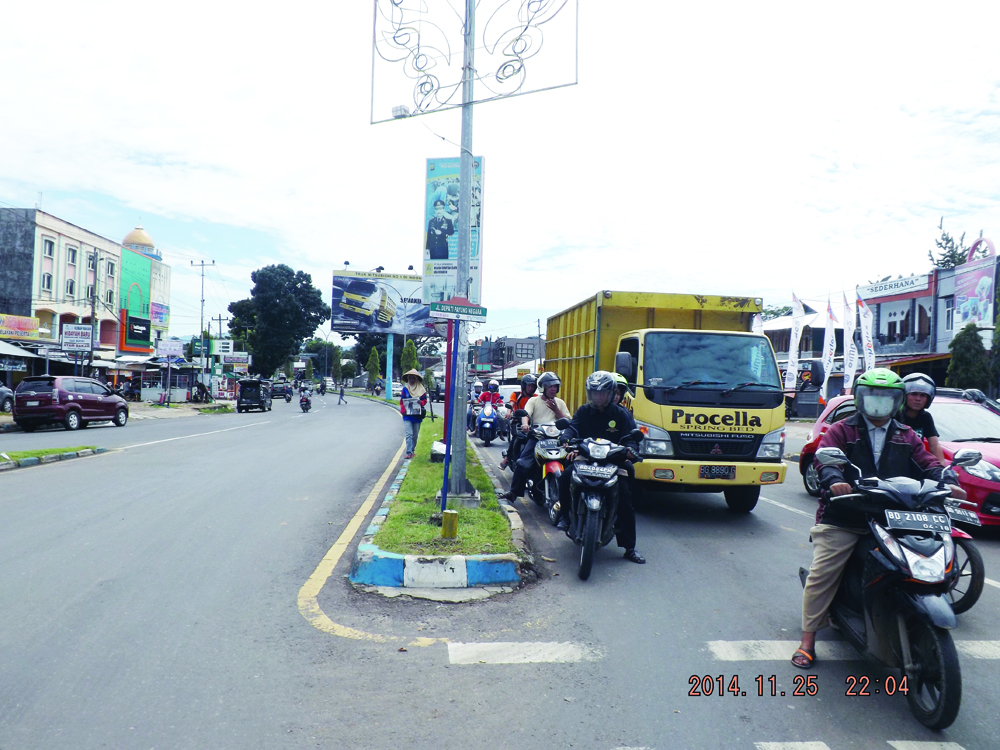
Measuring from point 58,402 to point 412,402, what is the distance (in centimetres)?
1451

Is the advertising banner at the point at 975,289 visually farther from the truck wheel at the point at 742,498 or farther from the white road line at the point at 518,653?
the white road line at the point at 518,653

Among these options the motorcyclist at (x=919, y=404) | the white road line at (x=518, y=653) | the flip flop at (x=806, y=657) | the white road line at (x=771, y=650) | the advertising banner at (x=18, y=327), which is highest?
the advertising banner at (x=18, y=327)

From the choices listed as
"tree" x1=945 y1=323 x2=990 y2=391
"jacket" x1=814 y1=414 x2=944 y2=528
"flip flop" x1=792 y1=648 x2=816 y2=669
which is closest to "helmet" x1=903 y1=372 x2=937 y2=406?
"jacket" x1=814 y1=414 x2=944 y2=528

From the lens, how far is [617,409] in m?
6.48

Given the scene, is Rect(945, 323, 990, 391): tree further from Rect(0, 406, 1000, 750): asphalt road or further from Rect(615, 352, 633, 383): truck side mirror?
Rect(615, 352, 633, 383): truck side mirror

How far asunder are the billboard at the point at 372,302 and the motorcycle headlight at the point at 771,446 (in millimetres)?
40943

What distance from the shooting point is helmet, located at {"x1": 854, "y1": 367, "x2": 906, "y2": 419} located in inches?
157

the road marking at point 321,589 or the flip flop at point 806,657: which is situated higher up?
the flip flop at point 806,657

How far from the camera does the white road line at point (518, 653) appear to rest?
13.1ft

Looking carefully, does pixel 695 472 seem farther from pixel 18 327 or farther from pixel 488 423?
pixel 18 327

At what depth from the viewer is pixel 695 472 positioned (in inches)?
297

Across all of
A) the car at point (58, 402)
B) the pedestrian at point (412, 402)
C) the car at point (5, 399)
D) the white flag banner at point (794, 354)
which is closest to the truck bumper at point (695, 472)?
the pedestrian at point (412, 402)

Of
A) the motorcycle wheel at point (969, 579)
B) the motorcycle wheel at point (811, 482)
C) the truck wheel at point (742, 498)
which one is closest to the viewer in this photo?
the motorcycle wheel at point (969, 579)

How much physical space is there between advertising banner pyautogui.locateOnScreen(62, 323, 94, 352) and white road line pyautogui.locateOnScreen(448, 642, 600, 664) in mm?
29658
